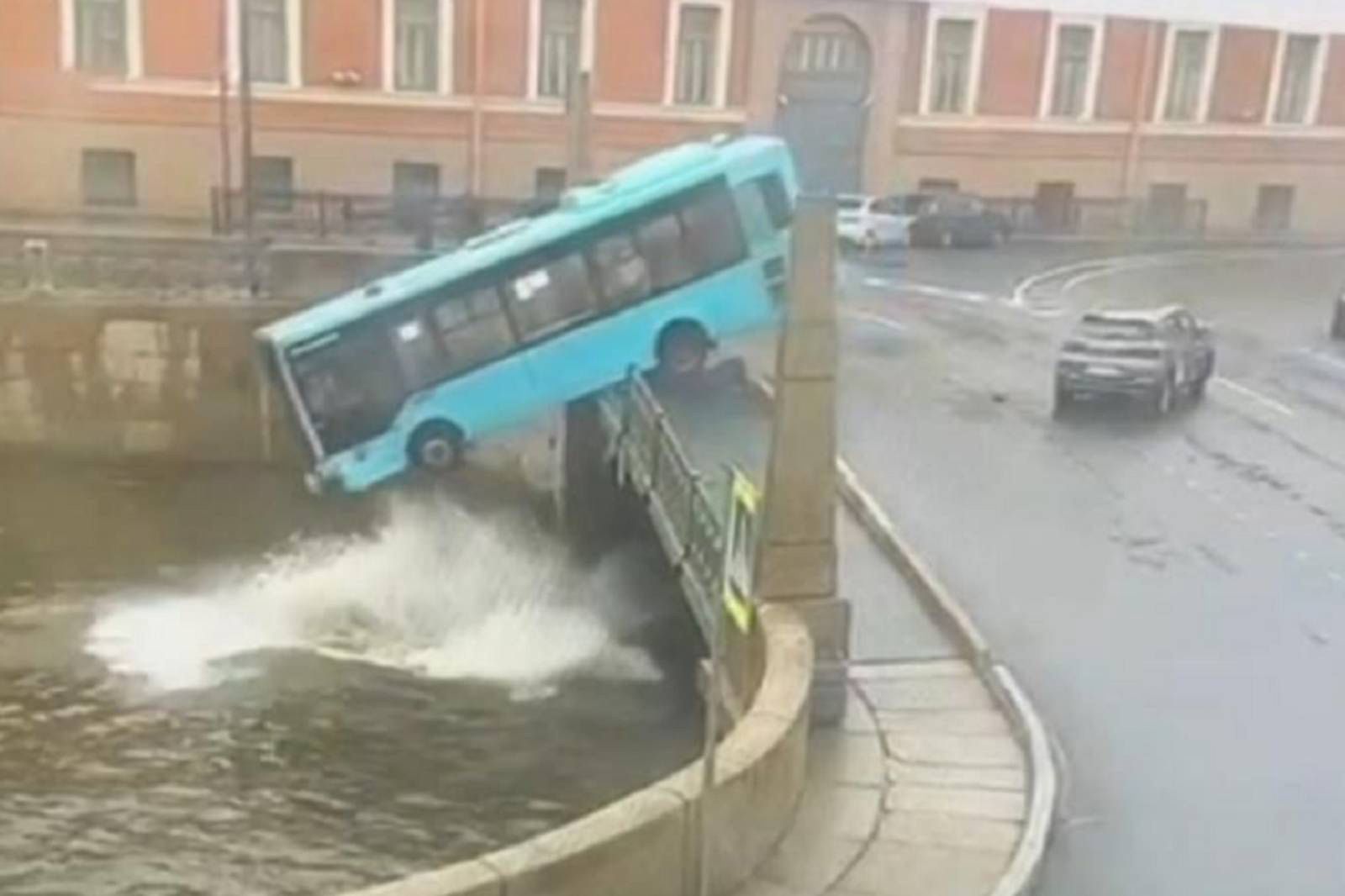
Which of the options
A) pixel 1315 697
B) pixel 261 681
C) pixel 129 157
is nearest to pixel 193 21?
pixel 129 157

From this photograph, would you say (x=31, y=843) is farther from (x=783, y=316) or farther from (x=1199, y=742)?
(x=1199, y=742)

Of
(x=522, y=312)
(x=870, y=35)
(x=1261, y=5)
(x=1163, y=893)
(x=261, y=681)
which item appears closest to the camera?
(x=1261, y=5)

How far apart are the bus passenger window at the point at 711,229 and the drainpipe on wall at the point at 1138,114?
17734 mm

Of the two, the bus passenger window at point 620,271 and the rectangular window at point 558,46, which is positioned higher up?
the rectangular window at point 558,46

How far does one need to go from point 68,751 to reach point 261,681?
1.77 metres

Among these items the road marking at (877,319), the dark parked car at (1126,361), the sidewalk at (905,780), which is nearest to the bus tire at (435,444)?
the sidewalk at (905,780)

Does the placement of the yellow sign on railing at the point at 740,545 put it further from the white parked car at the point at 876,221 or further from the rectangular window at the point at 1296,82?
the rectangular window at the point at 1296,82

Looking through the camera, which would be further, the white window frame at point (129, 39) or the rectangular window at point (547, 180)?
the rectangular window at point (547, 180)

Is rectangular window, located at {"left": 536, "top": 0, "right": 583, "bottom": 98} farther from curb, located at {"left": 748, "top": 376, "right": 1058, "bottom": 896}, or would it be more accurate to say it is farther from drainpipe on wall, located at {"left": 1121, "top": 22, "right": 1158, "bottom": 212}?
curb, located at {"left": 748, "top": 376, "right": 1058, "bottom": 896}

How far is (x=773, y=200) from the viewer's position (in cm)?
1875

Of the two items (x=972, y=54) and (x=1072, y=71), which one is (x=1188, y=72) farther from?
(x=972, y=54)

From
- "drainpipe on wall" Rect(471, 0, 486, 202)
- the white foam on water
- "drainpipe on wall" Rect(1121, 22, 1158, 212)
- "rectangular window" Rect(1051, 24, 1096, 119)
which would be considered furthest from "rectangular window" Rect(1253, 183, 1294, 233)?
the white foam on water

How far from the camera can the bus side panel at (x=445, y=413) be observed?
17797 mm

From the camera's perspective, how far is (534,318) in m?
17.8
